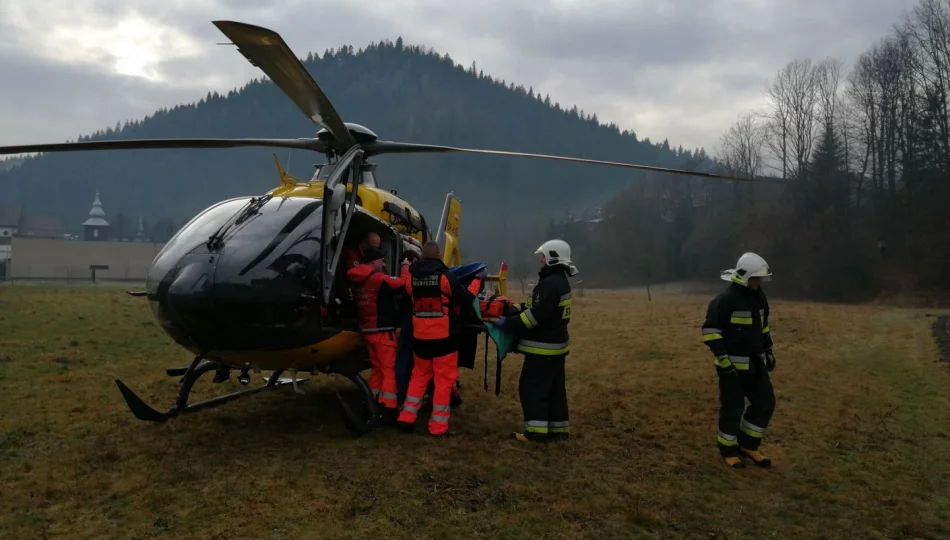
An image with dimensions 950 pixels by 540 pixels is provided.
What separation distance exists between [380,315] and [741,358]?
345cm

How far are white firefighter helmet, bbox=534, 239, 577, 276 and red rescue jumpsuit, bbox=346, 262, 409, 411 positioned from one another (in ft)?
4.73

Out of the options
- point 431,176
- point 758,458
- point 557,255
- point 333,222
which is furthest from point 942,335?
point 431,176

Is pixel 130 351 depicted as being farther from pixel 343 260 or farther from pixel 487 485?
pixel 487 485

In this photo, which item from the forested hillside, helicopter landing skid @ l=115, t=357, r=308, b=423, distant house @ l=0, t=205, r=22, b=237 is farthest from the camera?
distant house @ l=0, t=205, r=22, b=237

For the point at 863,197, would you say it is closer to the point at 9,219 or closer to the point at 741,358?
the point at 741,358

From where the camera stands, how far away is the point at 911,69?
1398 inches

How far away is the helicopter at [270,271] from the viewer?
488 centimetres

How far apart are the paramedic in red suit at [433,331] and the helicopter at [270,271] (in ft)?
1.75

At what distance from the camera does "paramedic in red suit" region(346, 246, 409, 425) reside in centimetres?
608

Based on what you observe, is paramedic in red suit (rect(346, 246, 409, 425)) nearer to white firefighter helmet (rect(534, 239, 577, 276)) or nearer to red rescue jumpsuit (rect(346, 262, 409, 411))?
red rescue jumpsuit (rect(346, 262, 409, 411))

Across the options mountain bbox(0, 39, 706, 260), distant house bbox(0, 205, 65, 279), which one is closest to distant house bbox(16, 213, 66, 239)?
distant house bbox(0, 205, 65, 279)

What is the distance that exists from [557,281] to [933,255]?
3494 centimetres

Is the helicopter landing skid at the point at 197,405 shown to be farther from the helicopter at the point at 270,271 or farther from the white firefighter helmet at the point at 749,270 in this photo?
the white firefighter helmet at the point at 749,270

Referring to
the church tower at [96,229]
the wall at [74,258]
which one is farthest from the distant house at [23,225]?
the wall at [74,258]
